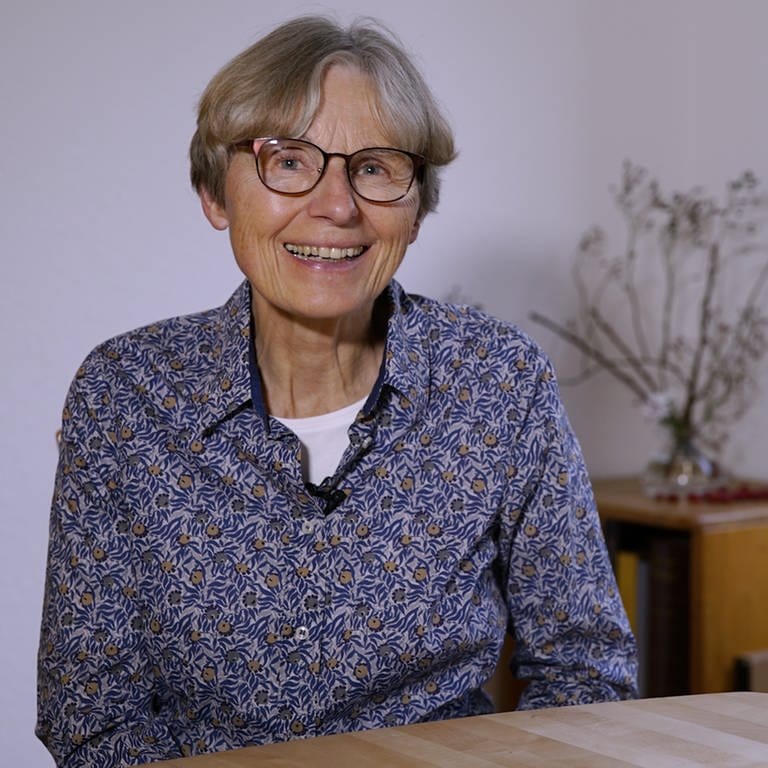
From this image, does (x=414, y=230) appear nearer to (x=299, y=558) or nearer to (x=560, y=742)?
(x=299, y=558)

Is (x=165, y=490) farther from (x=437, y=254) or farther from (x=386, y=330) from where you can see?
(x=437, y=254)

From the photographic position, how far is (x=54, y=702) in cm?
131

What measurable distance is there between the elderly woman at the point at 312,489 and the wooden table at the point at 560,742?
0.29 metres

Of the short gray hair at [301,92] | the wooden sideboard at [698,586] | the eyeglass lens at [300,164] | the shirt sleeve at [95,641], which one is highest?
the short gray hair at [301,92]

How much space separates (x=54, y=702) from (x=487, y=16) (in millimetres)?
1817

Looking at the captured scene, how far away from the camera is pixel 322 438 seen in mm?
1426

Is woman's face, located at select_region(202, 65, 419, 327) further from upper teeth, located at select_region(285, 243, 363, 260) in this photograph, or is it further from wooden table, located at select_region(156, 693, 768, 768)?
wooden table, located at select_region(156, 693, 768, 768)

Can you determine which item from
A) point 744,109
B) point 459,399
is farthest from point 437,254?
point 459,399

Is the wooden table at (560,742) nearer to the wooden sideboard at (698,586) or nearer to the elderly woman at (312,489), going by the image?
the elderly woman at (312,489)

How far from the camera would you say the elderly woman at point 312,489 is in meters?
1.31

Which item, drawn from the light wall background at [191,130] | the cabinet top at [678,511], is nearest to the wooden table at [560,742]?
the light wall background at [191,130]

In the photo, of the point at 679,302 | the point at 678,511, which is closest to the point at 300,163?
the point at 678,511

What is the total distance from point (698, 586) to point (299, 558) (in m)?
1.28

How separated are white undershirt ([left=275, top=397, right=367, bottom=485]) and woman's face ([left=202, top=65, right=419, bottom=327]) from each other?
0.43 feet
